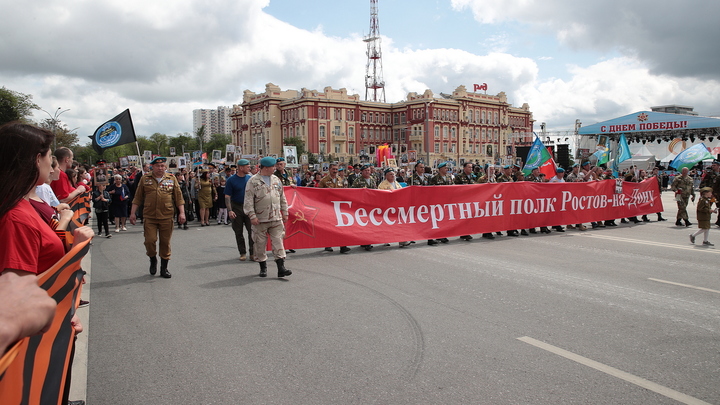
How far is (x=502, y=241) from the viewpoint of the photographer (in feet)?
38.9

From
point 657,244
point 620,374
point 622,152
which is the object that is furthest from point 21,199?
point 622,152

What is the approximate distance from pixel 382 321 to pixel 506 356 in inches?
59.1

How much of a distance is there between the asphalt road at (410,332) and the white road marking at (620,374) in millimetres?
17

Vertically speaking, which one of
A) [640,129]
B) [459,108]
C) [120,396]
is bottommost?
[120,396]

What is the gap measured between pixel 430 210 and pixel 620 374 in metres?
7.52

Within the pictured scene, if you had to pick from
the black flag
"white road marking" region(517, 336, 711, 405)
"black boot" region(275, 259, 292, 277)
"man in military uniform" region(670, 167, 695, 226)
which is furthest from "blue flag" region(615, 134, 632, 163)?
"white road marking" region(517, 336, 711, 405)

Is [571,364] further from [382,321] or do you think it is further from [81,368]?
[81,368]

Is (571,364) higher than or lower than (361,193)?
lower

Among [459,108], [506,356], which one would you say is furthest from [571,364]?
[459,108]

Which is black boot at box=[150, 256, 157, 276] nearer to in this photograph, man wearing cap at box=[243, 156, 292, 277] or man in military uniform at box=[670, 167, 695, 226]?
man wearing cap at box=[243, 156, 292, 277]

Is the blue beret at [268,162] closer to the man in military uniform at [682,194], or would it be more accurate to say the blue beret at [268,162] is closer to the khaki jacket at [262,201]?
the khaki jacket at [262,201]

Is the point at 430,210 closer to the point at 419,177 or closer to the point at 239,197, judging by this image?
the point at 419,177

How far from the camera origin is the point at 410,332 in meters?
5.12

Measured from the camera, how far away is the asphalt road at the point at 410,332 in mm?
3826
